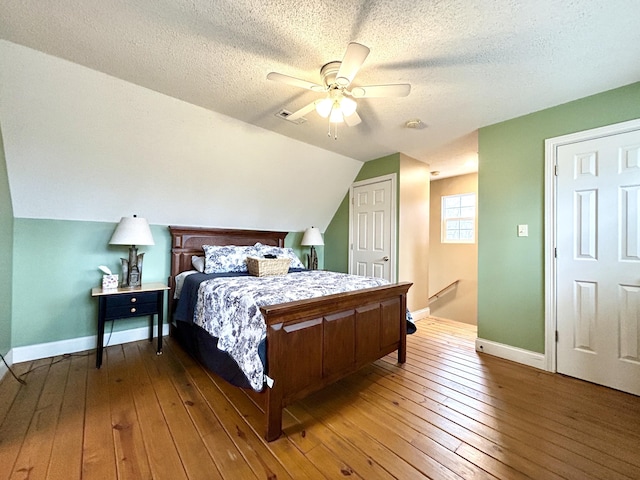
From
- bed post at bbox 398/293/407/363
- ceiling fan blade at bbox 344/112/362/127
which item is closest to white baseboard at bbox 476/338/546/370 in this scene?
bed post at bbox 398/293/407/363

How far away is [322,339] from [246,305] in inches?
22.7

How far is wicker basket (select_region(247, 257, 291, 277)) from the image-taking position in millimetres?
2817

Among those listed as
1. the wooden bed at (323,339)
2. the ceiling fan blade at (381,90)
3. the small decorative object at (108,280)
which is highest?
the ceiling fan blade at (381,90)

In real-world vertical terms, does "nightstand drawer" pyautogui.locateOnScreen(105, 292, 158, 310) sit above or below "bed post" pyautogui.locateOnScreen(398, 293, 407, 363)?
above

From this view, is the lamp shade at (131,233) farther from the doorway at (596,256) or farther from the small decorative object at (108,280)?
the doorway at (596,256)

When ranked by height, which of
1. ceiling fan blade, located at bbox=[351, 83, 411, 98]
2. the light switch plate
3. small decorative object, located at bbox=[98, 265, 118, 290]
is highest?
ceiling fan blade, located at bbox=[351, 83, 411, 98]

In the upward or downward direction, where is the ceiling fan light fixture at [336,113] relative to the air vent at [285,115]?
downward

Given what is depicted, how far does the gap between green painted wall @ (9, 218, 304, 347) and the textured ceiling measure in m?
1.64

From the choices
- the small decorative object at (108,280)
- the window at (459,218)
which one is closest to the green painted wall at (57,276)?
the small decorative object at (108,280)

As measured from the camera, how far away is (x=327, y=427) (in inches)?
65.2

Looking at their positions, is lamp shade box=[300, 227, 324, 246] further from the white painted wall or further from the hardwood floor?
the hardwood floor

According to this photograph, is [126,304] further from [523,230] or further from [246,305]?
[523,230]

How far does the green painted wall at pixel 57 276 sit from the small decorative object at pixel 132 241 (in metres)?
0.26

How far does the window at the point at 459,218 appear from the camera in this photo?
4.84 meters
